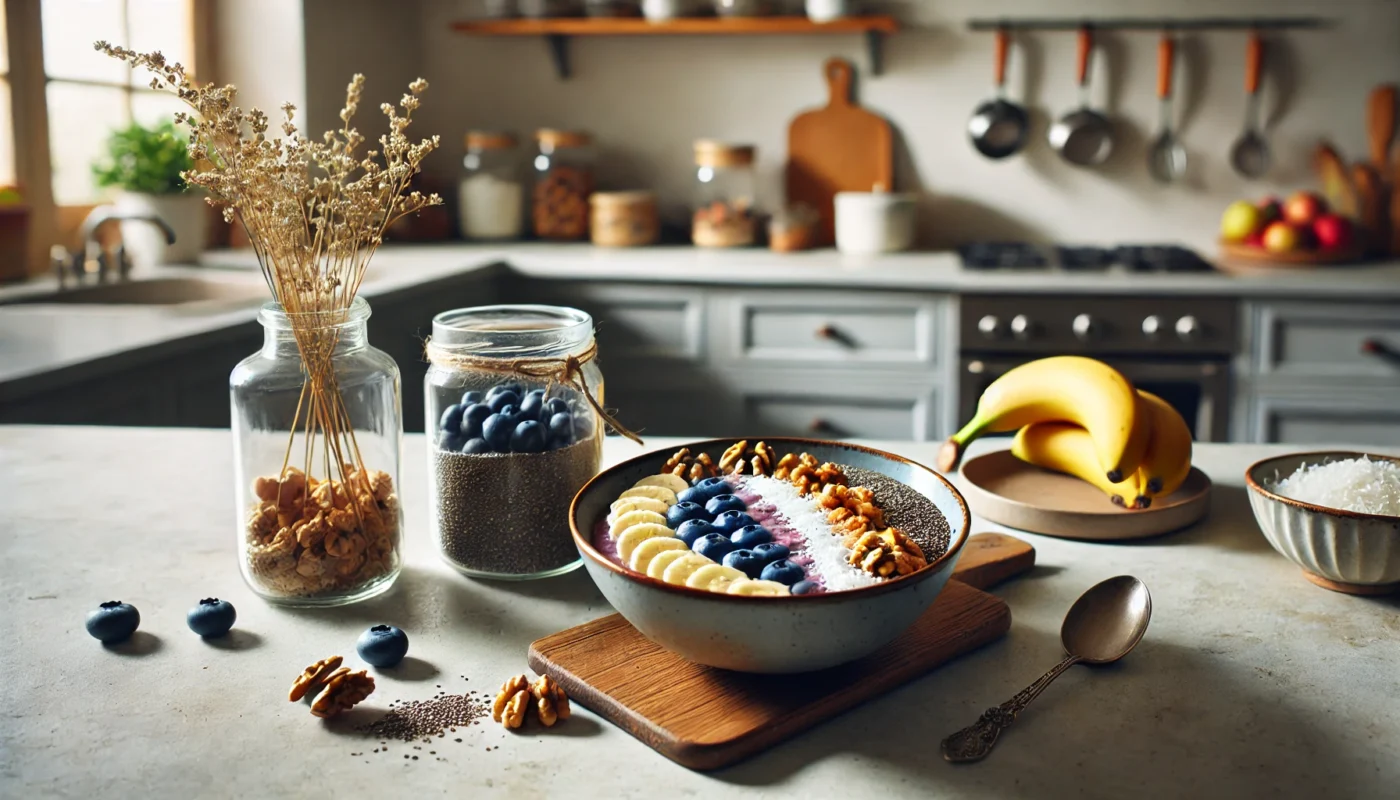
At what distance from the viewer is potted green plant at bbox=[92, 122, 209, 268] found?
279 centimetres

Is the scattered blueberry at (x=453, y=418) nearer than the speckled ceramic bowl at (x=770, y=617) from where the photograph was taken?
No

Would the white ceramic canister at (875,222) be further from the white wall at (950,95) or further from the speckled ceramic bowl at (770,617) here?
the speckled ceramic bowl at (770,617)

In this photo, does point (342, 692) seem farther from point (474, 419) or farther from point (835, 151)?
point (835, 151)

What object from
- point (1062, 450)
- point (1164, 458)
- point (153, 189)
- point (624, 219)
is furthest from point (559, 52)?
point (1164, 458)

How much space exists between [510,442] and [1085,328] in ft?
6.66

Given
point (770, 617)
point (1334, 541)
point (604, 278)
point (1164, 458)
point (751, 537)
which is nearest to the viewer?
point (770, 617)

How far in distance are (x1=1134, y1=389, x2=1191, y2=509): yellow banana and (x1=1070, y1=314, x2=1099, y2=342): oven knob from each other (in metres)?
1.57

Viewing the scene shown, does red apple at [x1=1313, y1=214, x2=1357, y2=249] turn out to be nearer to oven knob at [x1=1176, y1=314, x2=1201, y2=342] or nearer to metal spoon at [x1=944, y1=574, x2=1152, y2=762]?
oven knob at [x1=1176, y1=314, x2=1201, y2=342]

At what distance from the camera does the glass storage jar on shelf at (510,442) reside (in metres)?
Answer: 0.99

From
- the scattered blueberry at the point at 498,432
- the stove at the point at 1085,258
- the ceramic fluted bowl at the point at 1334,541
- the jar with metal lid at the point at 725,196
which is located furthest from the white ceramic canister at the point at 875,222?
the scattered blueberry at the point at 498,432

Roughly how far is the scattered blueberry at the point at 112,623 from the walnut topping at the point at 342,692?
19 cm

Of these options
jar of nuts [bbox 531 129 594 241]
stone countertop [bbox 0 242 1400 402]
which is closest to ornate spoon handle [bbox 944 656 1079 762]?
stone countertop [bbox 0 242 1400 402]

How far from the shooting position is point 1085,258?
3.03m

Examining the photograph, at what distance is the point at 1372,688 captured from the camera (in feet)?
2.69
